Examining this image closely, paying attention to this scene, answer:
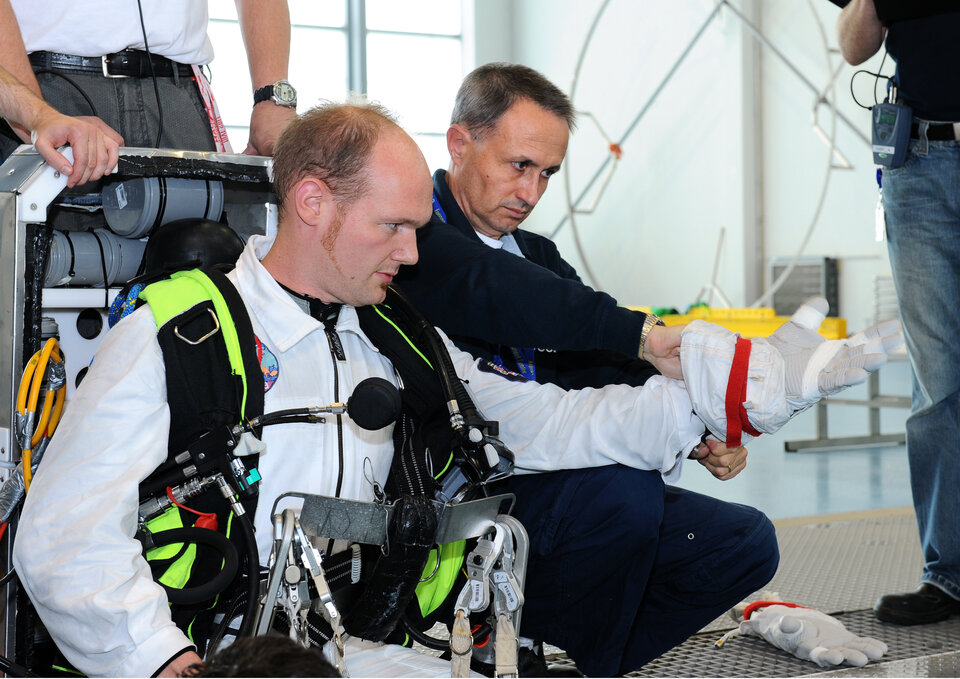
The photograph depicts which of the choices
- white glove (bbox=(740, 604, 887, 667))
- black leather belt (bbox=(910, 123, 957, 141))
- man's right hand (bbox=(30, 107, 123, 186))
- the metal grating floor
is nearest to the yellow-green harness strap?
man's right hand (bbox=(30, 107, 123, 186))

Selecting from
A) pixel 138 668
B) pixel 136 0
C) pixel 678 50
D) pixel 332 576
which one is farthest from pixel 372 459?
pixel 678 50

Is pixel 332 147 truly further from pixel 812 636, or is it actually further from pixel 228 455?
pixel 812 636

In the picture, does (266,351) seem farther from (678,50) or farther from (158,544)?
(678,50)

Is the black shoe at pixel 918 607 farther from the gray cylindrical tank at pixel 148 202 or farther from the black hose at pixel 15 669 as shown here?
the black hose at pixel 15 669

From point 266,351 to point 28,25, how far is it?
1005 millimetres

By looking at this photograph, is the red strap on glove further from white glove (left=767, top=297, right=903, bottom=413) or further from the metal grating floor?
the metal grating floor

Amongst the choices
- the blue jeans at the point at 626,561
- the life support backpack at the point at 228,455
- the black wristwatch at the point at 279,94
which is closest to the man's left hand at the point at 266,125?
the black wristwatch at the point at 279,94

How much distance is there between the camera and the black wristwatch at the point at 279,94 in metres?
2.18

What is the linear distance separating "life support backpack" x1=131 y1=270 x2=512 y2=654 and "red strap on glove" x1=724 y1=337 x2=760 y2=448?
1.36 feet

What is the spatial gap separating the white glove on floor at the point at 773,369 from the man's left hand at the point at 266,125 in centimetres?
98

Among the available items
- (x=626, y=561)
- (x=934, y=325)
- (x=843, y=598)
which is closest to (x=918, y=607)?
(x=843, y=598)

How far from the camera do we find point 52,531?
4.20 ft

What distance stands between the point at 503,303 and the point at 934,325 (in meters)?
1.36

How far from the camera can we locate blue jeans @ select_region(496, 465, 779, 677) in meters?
1.79
